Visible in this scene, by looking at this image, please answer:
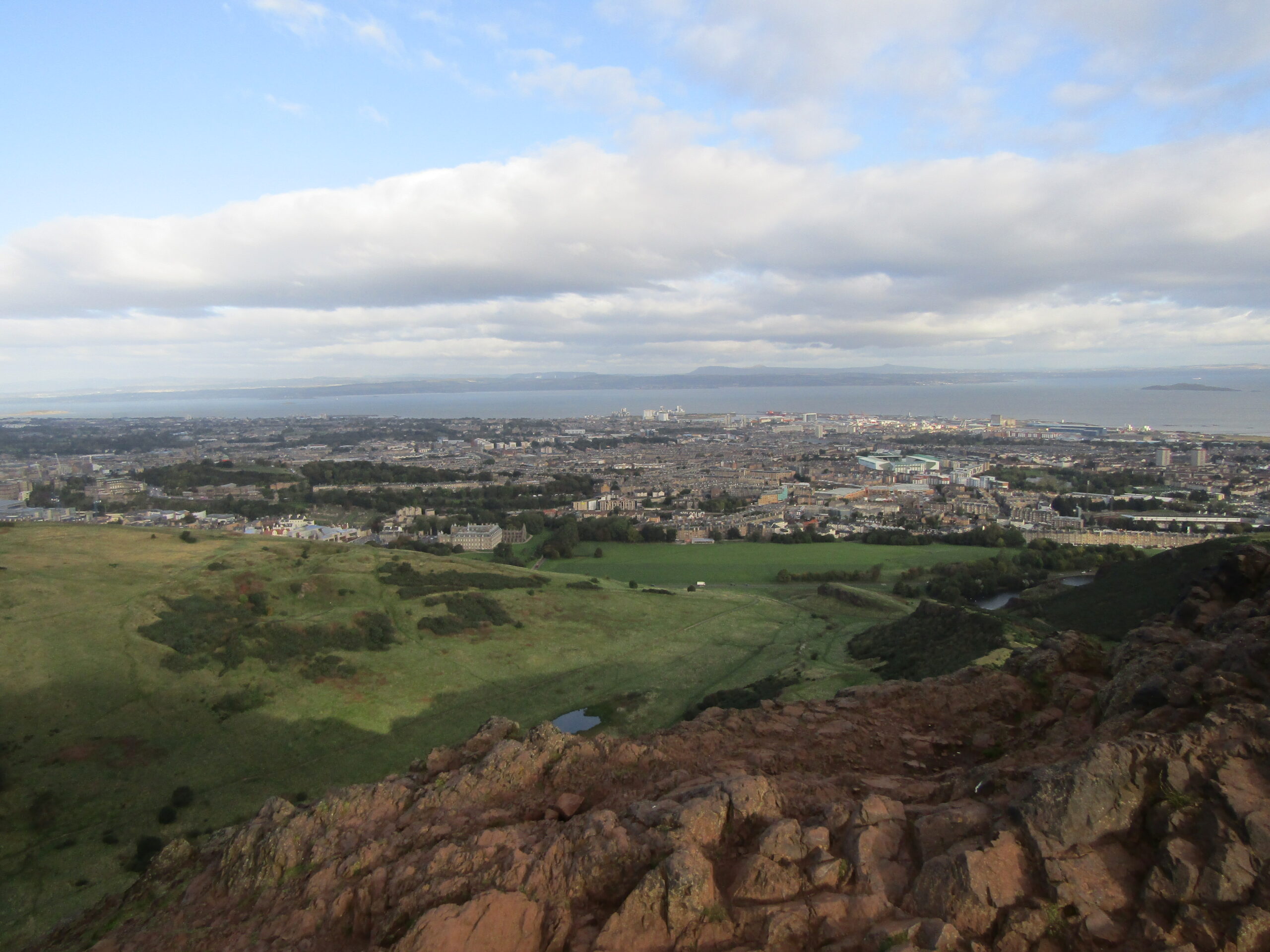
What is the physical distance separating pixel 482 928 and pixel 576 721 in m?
21.6

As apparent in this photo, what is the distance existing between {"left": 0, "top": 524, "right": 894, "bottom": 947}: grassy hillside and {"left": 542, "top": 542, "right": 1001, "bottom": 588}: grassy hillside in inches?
400

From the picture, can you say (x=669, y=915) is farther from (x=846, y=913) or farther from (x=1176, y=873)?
(x=1176, y=873)

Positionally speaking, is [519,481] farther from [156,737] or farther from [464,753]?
[464,753]

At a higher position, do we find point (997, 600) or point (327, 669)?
point (327, 669)

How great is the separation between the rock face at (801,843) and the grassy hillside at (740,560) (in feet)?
140

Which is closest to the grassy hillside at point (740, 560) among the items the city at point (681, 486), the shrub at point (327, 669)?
the city at point (681, 486)

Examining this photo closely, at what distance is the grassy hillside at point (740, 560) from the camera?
178ft

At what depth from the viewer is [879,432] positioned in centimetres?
18812

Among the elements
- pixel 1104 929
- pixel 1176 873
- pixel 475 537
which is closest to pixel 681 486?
pixel 475 537

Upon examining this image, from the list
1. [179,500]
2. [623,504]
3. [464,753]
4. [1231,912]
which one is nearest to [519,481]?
[623,504]

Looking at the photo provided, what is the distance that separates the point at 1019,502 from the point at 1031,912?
91.4 meters

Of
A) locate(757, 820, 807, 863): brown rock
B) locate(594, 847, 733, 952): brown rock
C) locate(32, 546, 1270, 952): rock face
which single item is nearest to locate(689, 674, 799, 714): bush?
locate(32, 546, 1270, 952): rock face

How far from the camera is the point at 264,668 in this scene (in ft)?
88.0

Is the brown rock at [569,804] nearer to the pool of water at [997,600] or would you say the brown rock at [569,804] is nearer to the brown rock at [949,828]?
the brown rock at [949,828]
